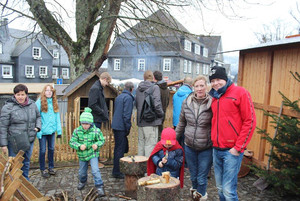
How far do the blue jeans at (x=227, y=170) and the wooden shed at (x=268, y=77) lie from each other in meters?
2.12

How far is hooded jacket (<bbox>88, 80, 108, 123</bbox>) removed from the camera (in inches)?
236

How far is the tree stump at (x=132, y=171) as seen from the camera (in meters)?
4.88

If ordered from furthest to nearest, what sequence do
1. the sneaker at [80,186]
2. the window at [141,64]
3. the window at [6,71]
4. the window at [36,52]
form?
1. the window at [36,52]
2. the window at [141,64]
3. the window at [6,71]
4. the sneaker at [80,186]

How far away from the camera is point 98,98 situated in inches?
240

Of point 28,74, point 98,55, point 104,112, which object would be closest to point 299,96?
point 104,112

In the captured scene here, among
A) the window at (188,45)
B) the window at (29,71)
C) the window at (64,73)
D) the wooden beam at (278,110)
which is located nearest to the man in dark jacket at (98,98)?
the wooden beam at (278,110)

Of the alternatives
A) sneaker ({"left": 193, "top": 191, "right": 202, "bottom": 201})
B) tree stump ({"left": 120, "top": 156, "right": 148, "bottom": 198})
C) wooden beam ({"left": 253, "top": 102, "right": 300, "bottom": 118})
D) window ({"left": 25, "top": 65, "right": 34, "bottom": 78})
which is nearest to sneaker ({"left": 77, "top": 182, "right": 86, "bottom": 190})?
tree stump ({"left": 120, "top": 156, "right": 148, "bottom": 198})

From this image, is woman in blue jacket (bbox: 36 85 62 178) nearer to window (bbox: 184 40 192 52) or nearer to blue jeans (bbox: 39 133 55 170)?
blue jeans (bbox: 39 133 55 170)

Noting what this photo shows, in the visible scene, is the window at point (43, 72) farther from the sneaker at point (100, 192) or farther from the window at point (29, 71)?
the sneaker at point (100, 192)

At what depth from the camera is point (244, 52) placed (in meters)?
7.06

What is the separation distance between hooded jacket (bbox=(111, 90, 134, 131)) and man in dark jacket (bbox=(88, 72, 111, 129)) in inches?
20.7

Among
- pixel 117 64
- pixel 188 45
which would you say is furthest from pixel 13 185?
pixel 188 45

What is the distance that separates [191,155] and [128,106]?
1.98 metres

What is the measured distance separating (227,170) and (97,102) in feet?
11.3
